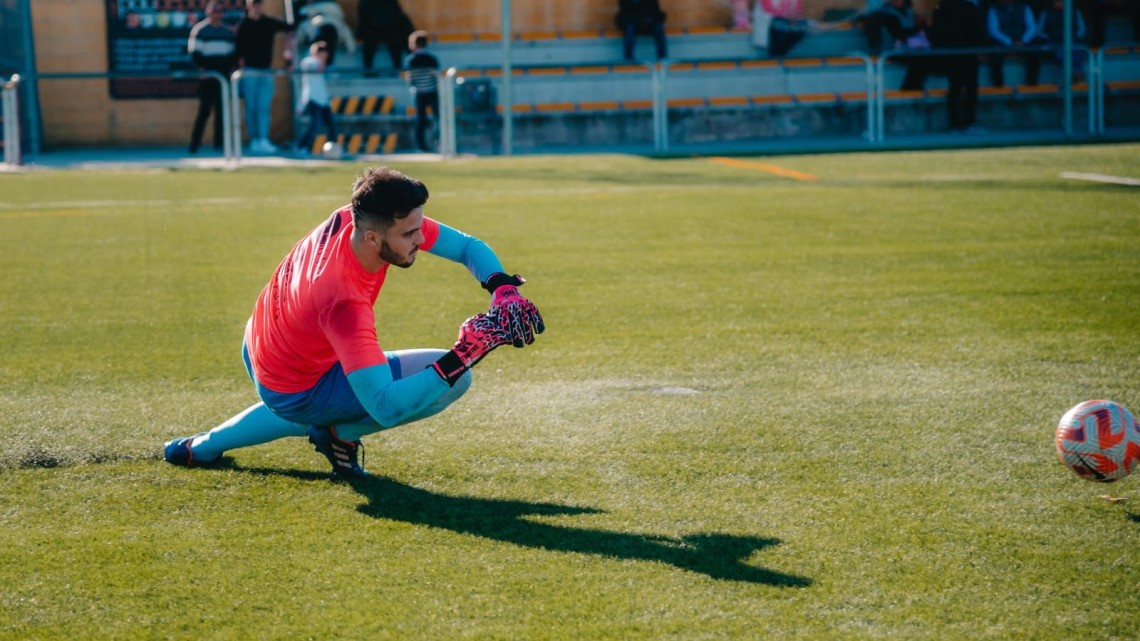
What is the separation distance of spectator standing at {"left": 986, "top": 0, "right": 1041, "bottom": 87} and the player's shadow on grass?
71.1 feet

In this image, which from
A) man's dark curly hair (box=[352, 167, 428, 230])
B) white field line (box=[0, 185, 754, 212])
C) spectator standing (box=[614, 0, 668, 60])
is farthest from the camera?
spectator standing (box=[614, 0, 668, 60])

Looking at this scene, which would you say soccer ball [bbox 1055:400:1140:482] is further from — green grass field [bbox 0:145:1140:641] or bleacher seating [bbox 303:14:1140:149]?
bleacher seating [bbox 303:14:1140:149]

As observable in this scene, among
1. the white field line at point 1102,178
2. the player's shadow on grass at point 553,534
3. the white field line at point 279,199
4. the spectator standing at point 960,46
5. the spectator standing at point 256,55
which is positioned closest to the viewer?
the player's shadow on grass at point 553,534

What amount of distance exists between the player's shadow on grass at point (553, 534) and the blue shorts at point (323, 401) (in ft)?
0.91

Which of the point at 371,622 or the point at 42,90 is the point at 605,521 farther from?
the point at 42,90

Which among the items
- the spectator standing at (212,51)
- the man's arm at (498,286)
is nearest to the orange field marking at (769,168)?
the spectator standing at (212,51)

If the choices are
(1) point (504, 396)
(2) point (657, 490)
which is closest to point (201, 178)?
(1) point (504, 396)

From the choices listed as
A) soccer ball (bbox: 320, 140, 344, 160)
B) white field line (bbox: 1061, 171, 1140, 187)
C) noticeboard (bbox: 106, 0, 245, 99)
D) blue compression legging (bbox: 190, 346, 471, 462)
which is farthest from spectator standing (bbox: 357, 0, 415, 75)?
blue compression legging (bbox: 190, 346, 471, 462)

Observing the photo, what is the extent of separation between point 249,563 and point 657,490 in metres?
1.53

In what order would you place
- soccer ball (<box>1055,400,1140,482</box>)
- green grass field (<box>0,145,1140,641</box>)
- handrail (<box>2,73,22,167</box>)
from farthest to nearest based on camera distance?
handrail (<box>2,73,22,167</box>), soccer ball (<box>1055,400,1140,482</box>), green grass field (<box>0,145,1140,641</box>)

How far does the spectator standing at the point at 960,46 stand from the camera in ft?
75.2

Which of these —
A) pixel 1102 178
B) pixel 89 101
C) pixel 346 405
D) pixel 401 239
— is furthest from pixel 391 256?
pixel 89 101

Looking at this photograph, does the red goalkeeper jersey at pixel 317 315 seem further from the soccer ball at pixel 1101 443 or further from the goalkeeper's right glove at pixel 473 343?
the soccer ball at pixel 1101 443

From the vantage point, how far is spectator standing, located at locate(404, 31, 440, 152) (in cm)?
2108
